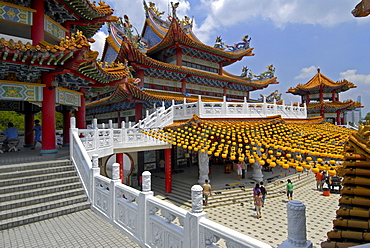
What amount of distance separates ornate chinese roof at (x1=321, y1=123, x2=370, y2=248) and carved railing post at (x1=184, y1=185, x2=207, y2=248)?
1.68 metres

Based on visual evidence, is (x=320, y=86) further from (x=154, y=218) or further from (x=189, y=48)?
(x=154, y=218)

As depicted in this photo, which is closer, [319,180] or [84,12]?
[84,12]

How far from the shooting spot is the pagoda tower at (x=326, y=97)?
2941 cm

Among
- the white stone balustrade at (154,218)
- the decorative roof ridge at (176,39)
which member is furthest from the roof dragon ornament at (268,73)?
the white stone balustrade at (154,218)

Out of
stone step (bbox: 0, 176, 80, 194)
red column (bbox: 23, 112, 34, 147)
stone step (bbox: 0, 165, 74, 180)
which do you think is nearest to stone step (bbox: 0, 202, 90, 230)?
stone step (bbox: 0, 176, 80, 194)

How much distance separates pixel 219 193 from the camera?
13.2 m

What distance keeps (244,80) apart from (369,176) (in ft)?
77.1

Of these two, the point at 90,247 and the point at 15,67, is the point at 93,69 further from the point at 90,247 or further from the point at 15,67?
the point at 90,247

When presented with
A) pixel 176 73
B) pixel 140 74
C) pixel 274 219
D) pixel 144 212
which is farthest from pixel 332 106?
pixel 144 212

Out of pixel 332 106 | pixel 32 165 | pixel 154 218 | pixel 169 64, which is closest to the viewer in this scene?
pixel 154 218

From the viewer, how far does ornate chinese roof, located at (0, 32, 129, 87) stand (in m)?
6.41

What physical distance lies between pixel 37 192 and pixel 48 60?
3.99 meters

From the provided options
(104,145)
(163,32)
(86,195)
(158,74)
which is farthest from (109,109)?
(86,195)

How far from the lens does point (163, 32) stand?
2230 centimetres
